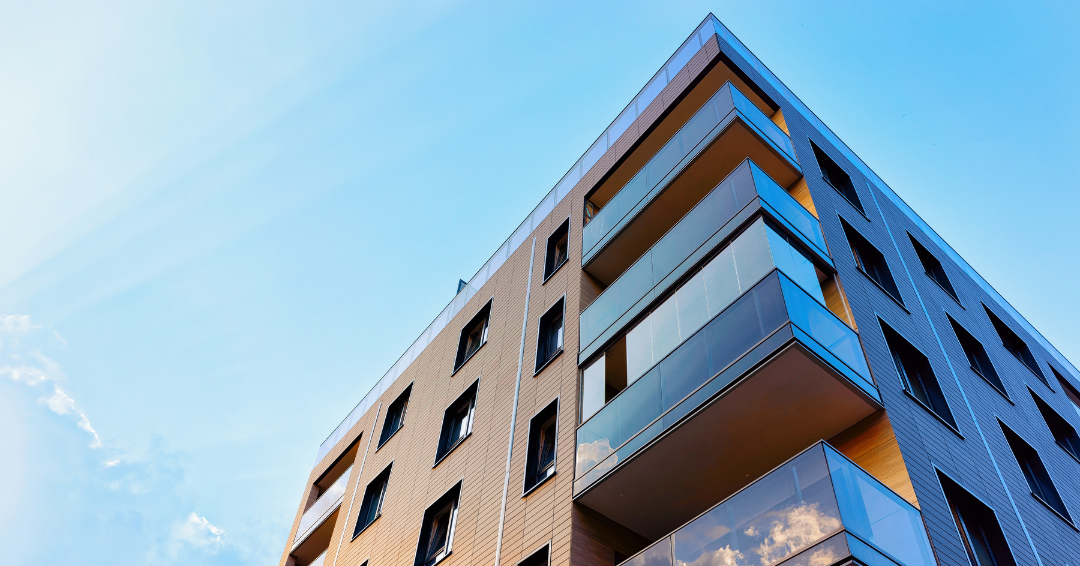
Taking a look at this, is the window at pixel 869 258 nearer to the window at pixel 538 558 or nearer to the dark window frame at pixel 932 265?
the dark window frame at pixel 932 265

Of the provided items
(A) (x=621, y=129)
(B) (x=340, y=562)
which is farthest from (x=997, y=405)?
(B) (x=340, y=562)

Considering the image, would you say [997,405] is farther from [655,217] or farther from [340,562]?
[340,562]

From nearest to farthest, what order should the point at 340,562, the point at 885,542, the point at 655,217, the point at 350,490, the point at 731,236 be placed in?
the point at 885,542 → the point at 731,236 → the point at 655,217 → the point at 340,562 → the point at 350,490

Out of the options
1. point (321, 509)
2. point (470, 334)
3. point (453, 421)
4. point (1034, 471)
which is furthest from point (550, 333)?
point (321, 509)

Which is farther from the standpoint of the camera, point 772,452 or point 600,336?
point 600,336

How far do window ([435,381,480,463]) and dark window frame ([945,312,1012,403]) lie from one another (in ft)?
35.5

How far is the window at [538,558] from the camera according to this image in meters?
11.3

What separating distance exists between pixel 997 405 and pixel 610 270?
804cm

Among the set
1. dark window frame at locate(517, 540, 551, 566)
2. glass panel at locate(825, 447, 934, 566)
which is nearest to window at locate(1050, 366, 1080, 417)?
glass panel at locate(825, 447, 934, 566)

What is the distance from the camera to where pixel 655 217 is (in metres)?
Result: 15.0

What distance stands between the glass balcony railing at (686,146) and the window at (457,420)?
4.60m

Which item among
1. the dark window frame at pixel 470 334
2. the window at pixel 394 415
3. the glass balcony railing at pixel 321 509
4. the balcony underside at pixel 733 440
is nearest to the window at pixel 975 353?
the balcony underside at pixel 733 440

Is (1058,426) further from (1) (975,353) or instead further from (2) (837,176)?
(2) (837,176)

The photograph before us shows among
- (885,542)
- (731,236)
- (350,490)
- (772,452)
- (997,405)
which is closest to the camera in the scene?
(885,542)
